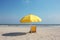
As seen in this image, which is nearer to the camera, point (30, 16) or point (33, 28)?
point (30, 16)

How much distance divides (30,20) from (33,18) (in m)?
0.40

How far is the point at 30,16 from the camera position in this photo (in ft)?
46.5

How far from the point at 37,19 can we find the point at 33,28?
1.74 meters

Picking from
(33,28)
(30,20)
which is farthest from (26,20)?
(33,28)

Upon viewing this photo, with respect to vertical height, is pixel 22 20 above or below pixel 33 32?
above

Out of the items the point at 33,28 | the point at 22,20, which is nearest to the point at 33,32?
the point at 33,28

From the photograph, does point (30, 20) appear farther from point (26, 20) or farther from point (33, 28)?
point (33, 28)

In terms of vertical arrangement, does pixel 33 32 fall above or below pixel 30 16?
below

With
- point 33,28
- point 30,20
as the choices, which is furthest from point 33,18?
point 33,28

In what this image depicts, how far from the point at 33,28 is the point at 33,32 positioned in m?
0.49

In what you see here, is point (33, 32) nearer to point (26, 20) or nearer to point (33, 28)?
point (33, 28)

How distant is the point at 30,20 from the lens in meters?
13.7

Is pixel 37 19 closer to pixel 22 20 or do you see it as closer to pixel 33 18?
pixel 33 18

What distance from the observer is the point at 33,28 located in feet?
50.3
